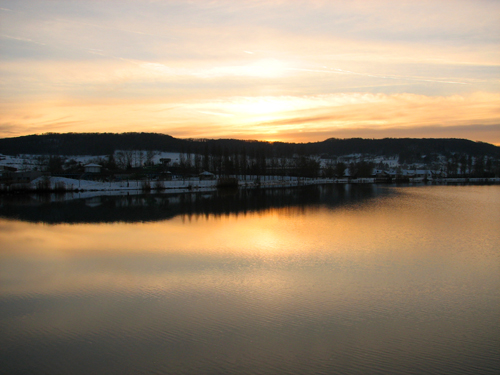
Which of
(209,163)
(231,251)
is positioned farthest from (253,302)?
(209,163)

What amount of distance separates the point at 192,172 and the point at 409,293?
158 ft

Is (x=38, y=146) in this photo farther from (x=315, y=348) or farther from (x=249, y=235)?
(x=315, y=348)

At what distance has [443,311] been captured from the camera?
216 inches

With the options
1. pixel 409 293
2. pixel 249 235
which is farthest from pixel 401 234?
pixel 409 293

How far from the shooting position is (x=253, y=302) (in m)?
5.88

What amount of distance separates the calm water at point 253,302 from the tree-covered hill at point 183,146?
153 feet

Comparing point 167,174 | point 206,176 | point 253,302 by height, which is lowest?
point 253,302

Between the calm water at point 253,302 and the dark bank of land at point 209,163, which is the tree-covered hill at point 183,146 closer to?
the dark bank of land at point 209,163

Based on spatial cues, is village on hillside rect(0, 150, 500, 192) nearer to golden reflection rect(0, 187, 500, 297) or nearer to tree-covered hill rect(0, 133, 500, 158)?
tree-covered hill rect(0, 133, 500, 158)

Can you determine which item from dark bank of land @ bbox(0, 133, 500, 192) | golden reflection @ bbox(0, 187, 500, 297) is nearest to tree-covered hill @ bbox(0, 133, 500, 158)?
dark bank of land @ bbox(0, 133, 500, 192)

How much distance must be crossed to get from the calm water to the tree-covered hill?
46668 mm

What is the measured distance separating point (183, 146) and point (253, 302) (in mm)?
73760

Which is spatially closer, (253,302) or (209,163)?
(253,302)

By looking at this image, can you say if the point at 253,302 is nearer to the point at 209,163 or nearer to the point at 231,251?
the point at 231,251
